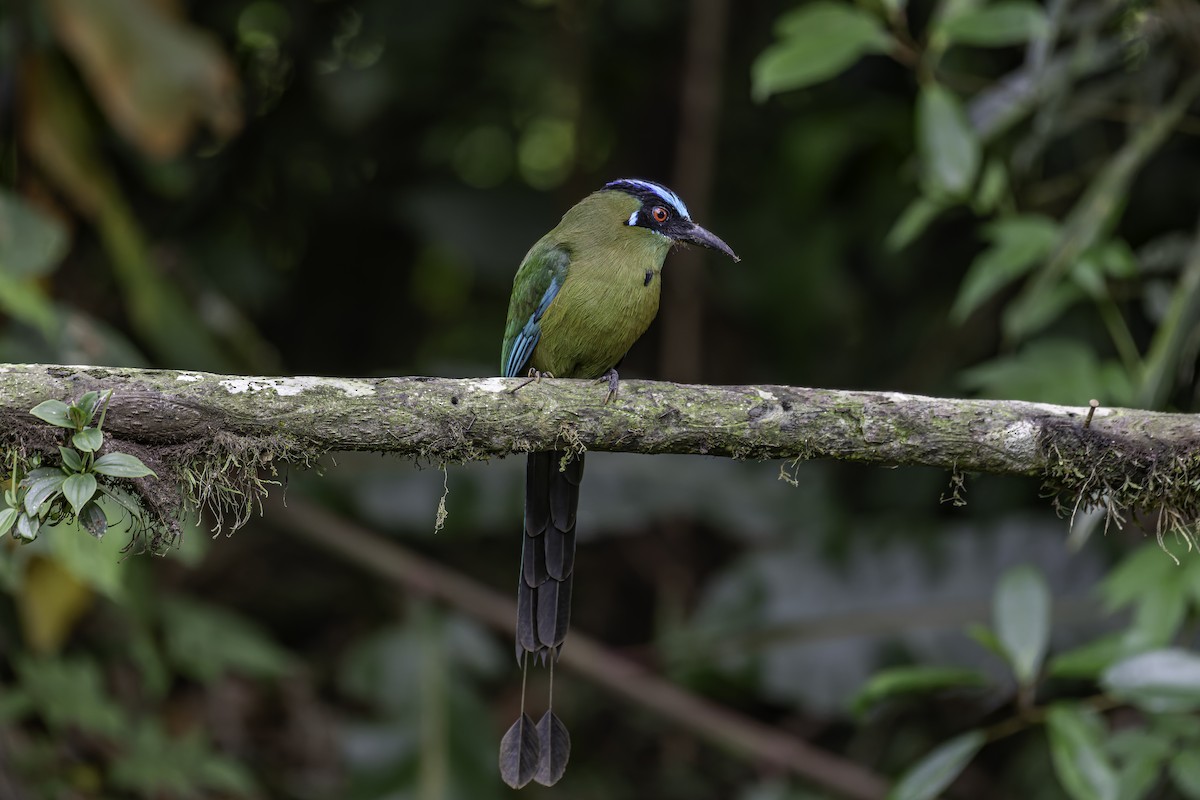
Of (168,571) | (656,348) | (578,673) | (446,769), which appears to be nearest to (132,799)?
(168,571)

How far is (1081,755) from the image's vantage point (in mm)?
2898

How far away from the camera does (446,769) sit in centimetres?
410

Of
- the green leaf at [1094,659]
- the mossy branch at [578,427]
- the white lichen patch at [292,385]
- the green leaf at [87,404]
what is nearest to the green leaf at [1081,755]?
the green leaf at [1094,659]

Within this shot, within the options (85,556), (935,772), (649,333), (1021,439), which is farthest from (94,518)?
(649,333)

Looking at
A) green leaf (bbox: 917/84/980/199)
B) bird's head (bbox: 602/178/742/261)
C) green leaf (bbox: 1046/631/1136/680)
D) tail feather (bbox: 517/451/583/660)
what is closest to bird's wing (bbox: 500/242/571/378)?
bird's head (bbox: 602/178/742/261)

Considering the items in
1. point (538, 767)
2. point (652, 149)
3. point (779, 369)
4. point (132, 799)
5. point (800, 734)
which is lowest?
point (538, 767)

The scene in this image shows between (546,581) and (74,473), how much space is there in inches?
42.3

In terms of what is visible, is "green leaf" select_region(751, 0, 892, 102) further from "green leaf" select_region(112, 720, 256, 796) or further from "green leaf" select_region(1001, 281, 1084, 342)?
"green leaf" select_region(112, 720, 256, 796)

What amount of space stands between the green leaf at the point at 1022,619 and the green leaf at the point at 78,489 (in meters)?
2.20

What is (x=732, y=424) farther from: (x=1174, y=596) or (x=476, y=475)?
(x=476, y=475)

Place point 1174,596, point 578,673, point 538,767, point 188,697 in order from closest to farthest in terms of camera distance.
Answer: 1. point 538,767
2. point 1174,596
3. point 578,673
4. point 188,697

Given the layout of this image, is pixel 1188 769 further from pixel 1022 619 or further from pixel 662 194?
pixel 662 194

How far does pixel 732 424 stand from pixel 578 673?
238cm

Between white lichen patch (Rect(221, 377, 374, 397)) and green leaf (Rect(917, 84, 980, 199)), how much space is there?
1.87 m
